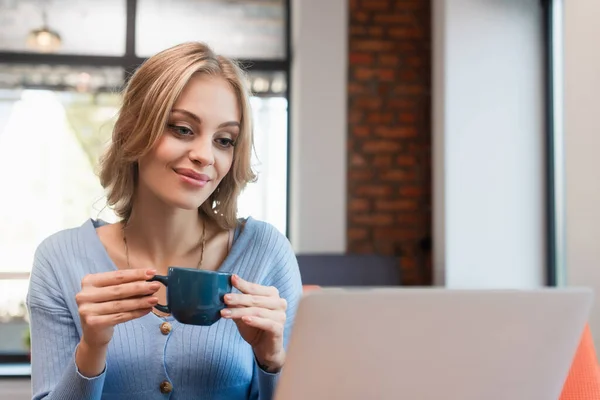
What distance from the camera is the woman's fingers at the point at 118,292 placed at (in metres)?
0.86

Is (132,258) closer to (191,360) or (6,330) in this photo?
(191,360)

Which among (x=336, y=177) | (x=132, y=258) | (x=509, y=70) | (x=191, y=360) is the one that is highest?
(x=509, y=70)

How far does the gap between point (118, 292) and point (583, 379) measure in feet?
3.25

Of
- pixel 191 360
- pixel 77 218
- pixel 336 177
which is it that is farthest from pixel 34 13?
→ pixel 191 360

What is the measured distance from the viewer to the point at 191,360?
46.3 inches

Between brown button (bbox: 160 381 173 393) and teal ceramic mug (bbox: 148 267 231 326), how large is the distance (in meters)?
0.33

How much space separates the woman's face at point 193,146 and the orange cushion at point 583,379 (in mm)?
851

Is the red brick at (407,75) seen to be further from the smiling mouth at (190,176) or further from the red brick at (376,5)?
the smiling mouth at (190,176)

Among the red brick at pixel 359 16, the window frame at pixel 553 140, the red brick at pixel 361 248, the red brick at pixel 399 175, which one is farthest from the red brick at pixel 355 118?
the window frame at pixel 553 140

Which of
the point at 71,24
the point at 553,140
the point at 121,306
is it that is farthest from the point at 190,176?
the point at 71,24

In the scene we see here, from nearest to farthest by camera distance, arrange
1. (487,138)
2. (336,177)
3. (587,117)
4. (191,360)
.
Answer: (191,360) → (587,117) → (487,138) → (336,177)

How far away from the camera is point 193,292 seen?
86cm

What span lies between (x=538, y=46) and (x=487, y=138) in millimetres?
533

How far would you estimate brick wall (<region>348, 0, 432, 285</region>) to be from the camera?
353 cm
